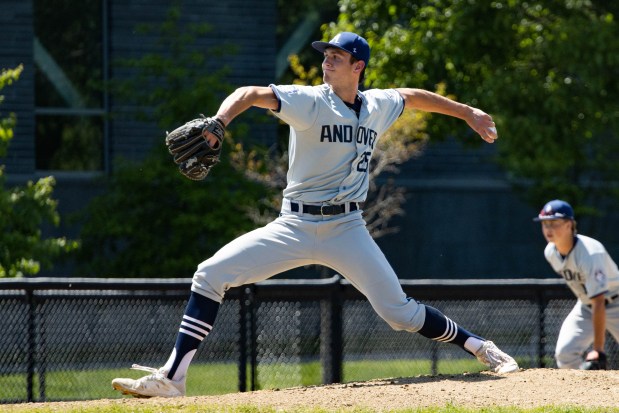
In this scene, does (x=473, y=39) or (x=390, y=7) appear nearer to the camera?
(x=473, y=39)

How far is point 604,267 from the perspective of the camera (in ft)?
28.7

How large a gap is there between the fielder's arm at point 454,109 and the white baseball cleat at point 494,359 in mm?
1258

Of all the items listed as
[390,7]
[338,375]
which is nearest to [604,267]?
[338,375]

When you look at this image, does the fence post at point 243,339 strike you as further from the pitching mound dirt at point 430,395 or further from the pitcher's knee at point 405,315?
the pitcher's knee at point 405,315

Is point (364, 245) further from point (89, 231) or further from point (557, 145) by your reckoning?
point (89, 231)

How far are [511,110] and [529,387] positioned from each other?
725 cm

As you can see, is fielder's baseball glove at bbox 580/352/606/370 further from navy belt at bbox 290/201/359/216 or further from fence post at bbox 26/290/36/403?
fence post at bbox 26/290/36/403

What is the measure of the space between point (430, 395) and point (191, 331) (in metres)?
1.38

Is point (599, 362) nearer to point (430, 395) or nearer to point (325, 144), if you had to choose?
point (430, 395)

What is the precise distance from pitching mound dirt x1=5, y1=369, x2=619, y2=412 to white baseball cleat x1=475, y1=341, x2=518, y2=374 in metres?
0.05

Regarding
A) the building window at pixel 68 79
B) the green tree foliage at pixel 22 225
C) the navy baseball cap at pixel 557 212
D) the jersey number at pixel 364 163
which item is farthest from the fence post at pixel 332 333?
the building window at pixel 68 79

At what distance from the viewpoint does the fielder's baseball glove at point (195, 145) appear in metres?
5.75

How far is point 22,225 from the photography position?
36.7 ft

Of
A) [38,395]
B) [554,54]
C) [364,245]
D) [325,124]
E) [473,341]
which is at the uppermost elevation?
[554,54]
